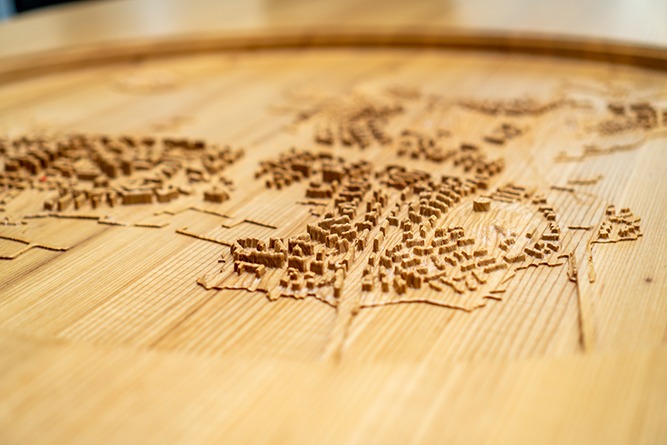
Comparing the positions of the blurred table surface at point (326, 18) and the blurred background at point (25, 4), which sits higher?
the blurred table surface at point (326, 18)

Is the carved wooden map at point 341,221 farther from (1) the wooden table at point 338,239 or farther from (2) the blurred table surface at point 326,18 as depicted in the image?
(2) the blurred table surface at point 326,18

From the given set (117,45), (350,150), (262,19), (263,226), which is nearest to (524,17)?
(262,19)

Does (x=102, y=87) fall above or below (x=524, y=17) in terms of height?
below

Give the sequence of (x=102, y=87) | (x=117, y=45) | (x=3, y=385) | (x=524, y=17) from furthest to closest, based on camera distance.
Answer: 1. (x=524, y=17)
2. (x=117, y=45)
3. (x=102, y=87)
4. (x=3, y=385)

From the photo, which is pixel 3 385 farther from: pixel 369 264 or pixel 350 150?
pixel 350 150

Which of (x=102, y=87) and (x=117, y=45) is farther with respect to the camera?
(x=117, y=45)

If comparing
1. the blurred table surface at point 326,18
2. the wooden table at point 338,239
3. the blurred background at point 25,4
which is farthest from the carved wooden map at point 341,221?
the blurred background at point 25,4

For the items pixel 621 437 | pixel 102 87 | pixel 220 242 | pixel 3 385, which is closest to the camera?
pixel 621 437

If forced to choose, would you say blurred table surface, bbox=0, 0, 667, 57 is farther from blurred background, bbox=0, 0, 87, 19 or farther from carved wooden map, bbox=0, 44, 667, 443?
blurred background, bbox=0, 0, 87, 19
